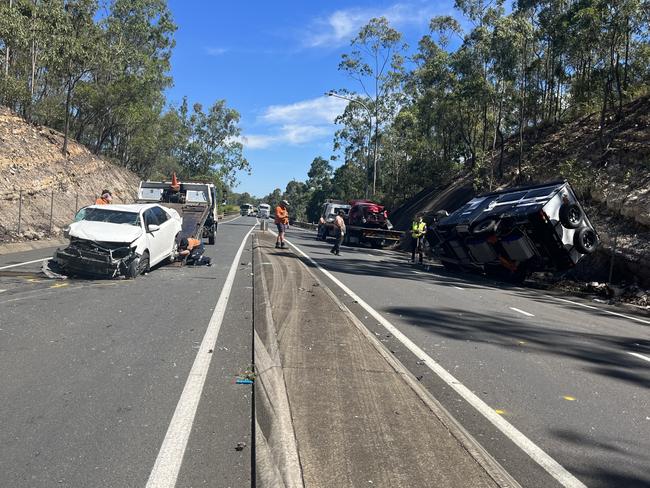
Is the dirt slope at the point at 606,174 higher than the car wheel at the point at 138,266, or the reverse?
the dirt slope at the point at 606,174

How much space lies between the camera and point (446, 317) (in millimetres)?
9156

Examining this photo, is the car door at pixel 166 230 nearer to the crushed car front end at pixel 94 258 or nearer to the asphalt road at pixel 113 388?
the crushed car front end at pixel 94 258

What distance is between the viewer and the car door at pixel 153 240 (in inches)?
472

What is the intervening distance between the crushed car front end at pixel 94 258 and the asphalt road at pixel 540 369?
4.46 meters

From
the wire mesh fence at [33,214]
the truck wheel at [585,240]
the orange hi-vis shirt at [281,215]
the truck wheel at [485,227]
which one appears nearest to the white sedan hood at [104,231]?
the orange hi-vis shirt at [281,215]

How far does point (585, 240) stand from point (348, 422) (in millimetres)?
A: 11958

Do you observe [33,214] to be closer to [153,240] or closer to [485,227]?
[153,240]

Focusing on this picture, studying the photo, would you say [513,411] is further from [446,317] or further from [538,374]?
[446,317]

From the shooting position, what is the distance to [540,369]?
20.6 feet

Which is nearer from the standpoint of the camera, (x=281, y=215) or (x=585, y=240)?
(x=585, y=240)

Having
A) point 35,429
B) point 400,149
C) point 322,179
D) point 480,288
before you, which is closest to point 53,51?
point 480,288

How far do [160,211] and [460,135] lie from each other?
27.9 metres

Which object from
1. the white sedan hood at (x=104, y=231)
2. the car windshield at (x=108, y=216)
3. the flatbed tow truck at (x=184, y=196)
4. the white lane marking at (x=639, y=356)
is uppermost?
the flatbed tow truck at (x=184, y=196)

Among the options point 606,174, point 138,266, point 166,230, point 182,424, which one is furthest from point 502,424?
point 606,174
